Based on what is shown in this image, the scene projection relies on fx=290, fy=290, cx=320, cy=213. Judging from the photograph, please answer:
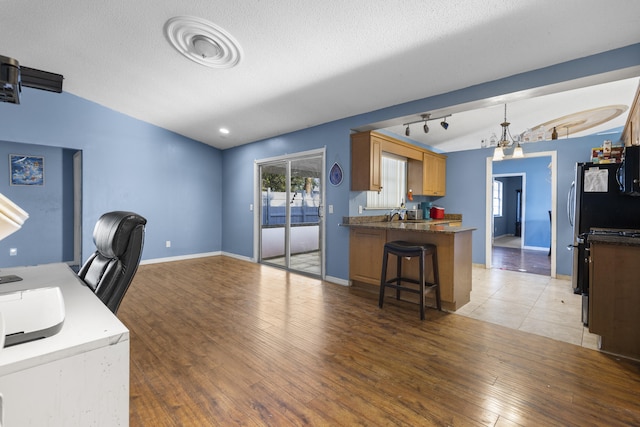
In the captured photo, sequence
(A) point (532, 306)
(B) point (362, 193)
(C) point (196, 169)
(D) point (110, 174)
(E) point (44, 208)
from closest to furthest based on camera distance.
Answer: (A) point (532, 306), (B) point (362, 193), (E) point (44, 208), (D) point (110, 174), (C) point (196, 169)

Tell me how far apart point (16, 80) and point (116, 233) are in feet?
2.55

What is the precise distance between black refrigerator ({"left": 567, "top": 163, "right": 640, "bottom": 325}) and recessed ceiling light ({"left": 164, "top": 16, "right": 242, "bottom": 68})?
3.80 m

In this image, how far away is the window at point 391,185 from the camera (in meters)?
4.80

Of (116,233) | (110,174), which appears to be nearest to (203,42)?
(116,233)

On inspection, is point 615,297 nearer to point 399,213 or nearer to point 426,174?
point 399,213

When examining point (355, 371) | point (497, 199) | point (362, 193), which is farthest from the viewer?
point (497, 199)

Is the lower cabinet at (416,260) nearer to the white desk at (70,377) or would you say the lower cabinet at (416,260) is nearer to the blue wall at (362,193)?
the blue wall at (362,193)

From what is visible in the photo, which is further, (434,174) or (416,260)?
(434,174)

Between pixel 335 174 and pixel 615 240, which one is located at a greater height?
pixel 335 174

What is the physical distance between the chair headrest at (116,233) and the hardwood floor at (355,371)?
888 mm

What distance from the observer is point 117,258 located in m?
1.49

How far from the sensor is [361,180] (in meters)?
3.99

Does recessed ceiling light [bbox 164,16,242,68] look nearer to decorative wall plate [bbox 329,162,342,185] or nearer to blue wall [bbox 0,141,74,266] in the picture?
decorative wall plate [bbox 329,162,342,185]

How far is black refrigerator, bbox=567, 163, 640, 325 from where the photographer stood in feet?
9.21
